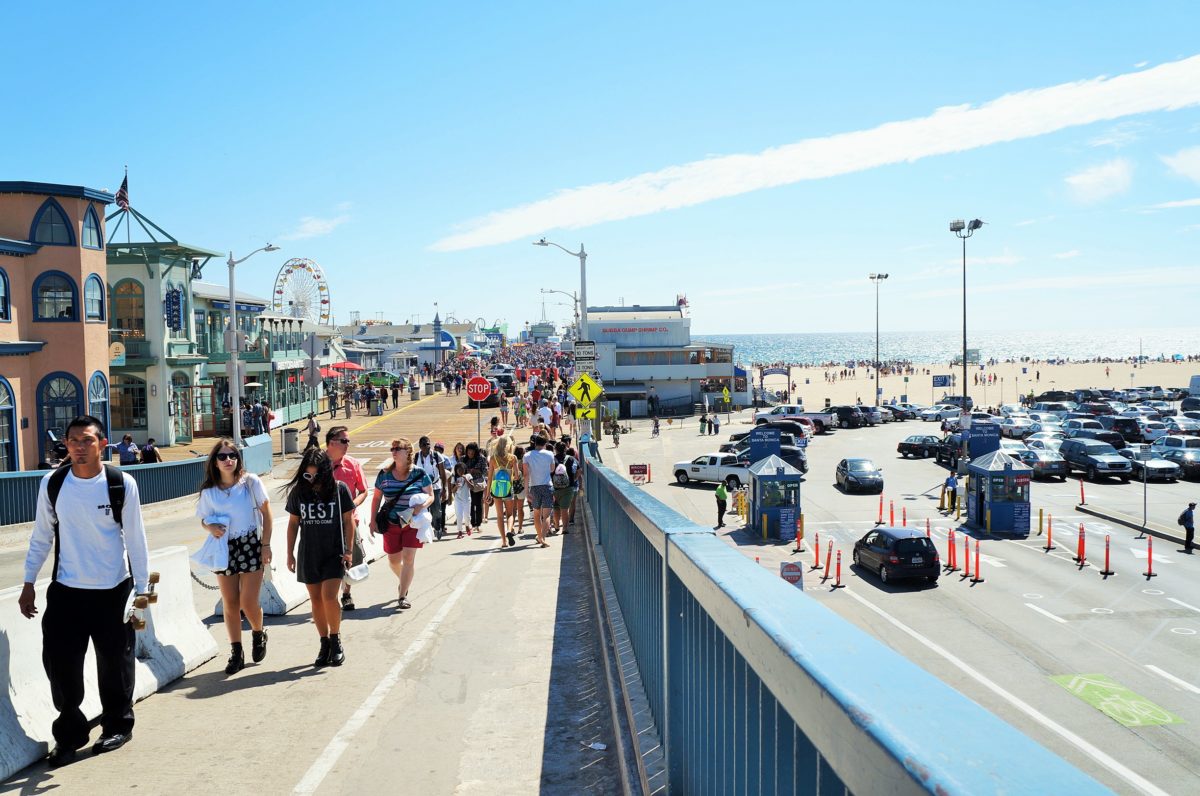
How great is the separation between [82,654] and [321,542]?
1.98m

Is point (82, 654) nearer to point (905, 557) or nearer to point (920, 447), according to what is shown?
point (905, 557)

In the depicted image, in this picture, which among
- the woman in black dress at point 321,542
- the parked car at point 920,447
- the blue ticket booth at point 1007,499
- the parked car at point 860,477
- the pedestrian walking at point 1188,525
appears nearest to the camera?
the woman in black dress at point 321,542

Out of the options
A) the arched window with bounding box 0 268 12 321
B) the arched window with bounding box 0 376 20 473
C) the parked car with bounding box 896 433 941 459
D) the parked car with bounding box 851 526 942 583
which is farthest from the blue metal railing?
the parked car with bounding box 896 433 941 459

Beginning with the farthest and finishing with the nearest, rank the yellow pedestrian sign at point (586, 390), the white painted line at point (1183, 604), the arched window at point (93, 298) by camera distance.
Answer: the arched window at point (93, 298) → the yellow pedestrian sign at point (586, 390) → the white painted line at point (1183, 604)

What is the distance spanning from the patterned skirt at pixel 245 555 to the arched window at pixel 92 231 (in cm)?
2551

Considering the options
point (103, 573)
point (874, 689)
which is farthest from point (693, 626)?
point (103, 573)

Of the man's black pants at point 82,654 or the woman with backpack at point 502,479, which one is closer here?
the man's black pants at point 82,654

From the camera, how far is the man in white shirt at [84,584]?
16.9 feet

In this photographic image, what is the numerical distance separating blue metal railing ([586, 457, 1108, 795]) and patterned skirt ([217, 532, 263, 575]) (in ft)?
12.2

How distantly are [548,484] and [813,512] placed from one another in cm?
1952

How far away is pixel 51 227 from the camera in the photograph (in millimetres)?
27453

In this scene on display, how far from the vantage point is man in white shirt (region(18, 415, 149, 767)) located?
5164 millimetres

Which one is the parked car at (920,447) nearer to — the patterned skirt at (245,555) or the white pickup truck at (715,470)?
the white pickup truck at (715,470)

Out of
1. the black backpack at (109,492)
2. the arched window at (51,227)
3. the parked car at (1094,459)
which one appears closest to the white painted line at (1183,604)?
the black backpack at (109,492)
